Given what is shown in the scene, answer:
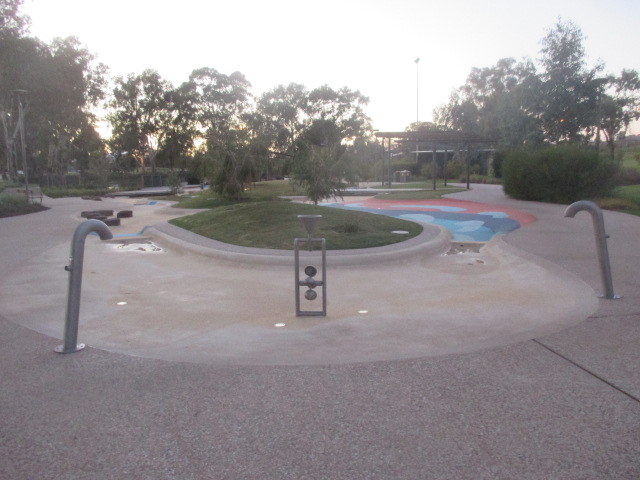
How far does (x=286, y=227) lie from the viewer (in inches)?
508

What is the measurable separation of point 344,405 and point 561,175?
20.3m

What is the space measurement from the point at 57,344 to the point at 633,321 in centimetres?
608

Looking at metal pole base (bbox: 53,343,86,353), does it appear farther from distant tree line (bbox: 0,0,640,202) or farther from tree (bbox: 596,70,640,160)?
tree (bbox: 596,70,640,160)

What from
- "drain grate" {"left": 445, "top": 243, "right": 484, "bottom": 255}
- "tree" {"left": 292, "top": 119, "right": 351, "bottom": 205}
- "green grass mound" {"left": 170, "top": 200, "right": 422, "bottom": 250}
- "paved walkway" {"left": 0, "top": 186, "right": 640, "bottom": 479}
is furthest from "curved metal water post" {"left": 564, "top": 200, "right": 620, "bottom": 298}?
"tree" {"left": 292, "top": 119, "right": 351, "bottom": 205}

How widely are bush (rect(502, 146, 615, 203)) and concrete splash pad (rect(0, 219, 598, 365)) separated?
40.8ft

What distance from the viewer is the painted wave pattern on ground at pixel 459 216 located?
14.3 meters

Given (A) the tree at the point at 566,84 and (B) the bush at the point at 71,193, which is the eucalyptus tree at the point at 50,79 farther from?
(A) the tree at the point at 566,84

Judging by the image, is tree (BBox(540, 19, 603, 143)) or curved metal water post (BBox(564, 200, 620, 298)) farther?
tree (BBox(540, 19, 603, 143))

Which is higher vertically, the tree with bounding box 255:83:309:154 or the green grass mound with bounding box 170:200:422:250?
the tree with bounding box 255:83:309:154

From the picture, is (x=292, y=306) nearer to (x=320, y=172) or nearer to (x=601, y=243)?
(x=601, y=243)

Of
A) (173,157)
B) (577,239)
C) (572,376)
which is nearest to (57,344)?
(572,376)

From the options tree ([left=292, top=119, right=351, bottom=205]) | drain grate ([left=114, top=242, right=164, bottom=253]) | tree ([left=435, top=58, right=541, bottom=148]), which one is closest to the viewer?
drain grate ([left=114, top=242, right=164, bottom=253])

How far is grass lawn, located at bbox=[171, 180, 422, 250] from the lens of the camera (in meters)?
11.3

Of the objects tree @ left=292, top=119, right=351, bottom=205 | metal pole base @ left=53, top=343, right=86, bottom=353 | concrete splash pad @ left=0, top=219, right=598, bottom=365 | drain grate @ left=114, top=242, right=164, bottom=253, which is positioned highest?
tree @ left=292, top=119, right=351, bottom=205
